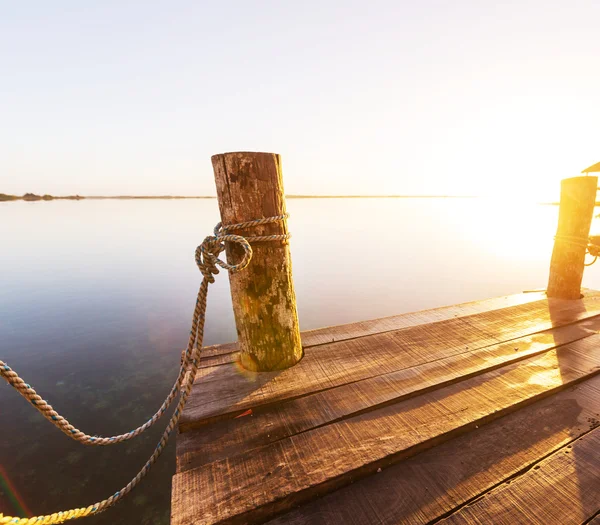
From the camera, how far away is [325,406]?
2041mm

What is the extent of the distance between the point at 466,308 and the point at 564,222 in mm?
2042

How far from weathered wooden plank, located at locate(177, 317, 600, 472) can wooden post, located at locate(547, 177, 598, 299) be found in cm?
213

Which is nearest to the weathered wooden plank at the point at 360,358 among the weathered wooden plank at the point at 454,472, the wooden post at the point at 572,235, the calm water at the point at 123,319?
the wooden post at the point at 572,235

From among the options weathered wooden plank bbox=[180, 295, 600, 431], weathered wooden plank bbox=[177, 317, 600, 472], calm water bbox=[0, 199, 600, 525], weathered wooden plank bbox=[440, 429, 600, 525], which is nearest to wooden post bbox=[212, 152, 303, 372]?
weathered wooden plank bbox=[180, 295, 600, 431]

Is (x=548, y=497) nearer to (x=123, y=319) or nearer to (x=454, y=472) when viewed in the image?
(x=454, y=472)

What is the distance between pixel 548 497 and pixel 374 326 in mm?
1967

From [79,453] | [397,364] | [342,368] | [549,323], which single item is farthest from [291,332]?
[79,453]

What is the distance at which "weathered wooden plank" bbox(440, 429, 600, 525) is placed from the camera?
1.35m

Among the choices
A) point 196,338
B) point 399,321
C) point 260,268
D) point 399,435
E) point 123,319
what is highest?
point 260,268

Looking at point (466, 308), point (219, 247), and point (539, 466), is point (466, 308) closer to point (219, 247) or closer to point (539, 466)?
point (539, 466)

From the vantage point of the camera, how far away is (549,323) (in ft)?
10.9

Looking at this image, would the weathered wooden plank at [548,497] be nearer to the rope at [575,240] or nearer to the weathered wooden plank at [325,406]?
the weathered wooden plank at [325,406]

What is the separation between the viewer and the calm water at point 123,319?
12.4 ft

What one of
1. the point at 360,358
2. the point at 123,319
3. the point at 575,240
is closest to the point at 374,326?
the point at 360,358
